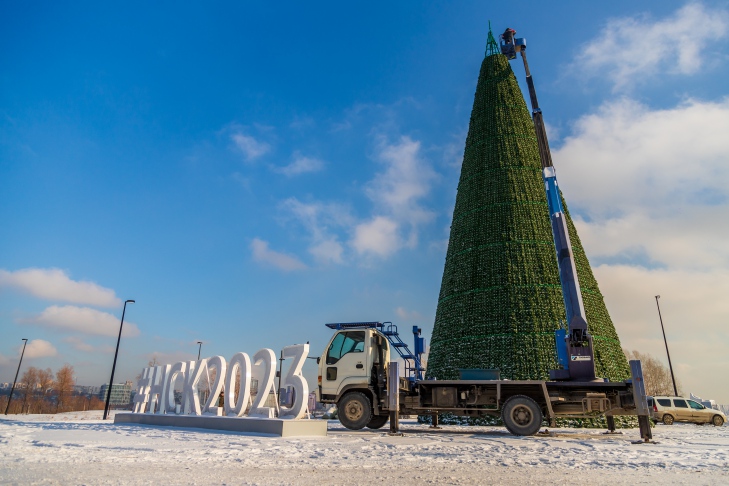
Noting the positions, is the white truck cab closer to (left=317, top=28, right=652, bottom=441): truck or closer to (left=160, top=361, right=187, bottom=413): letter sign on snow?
(left=317, top=28, right=652, bottom=441): truck

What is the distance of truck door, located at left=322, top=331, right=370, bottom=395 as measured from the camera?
41.6 feet

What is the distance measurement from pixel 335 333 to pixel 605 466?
7974mm

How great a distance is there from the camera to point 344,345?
13.0 m

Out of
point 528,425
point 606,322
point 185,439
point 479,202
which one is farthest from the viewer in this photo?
point 479,202

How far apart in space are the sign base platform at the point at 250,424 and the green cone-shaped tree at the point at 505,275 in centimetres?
782

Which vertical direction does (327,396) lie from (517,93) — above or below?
below

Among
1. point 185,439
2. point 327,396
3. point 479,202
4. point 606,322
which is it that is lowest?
point 185,439

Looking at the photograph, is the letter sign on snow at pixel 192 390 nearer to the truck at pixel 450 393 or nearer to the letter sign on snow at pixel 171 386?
the letter sign on snow at pixel 171 386

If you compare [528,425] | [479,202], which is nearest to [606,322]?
[479,202]

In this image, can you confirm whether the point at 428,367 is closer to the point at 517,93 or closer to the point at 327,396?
the point at 327,396

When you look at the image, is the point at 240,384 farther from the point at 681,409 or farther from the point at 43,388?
the point at 43,388

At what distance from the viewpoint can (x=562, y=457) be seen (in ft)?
23.9

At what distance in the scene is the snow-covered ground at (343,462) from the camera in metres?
5.25

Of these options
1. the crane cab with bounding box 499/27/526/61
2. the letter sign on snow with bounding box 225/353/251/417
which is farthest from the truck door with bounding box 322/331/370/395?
the crane cab with bounding box 499/27/526/61
